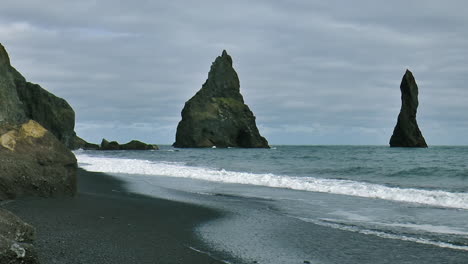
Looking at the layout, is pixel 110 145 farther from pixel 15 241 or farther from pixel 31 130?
pixel 15 241

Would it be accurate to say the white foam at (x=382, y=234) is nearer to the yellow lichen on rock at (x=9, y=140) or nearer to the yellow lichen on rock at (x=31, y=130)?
the yellow lichen on rock at (x=31, y=130)

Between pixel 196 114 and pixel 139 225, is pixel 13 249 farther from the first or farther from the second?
pixel 196 114

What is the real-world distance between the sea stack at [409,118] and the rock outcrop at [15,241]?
400ft

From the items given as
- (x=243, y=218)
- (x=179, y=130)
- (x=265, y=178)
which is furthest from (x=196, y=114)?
(x=243, y=218)

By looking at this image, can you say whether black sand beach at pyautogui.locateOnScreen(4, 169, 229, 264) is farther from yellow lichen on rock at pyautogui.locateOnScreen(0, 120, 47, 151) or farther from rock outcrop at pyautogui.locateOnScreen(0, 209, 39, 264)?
yellow lichen on rock at pyautogui.locateOnScreen(0, 120, 47, 151)

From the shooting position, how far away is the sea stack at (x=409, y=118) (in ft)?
387

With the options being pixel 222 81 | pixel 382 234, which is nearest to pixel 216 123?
pixel 222 81

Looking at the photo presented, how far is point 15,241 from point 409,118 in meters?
123

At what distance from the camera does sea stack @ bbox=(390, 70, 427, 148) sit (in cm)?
11800

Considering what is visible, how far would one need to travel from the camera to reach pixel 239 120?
118 meters

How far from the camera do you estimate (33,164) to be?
462 inches

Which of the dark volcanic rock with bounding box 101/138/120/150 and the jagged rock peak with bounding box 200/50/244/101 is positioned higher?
the jagged rock peak with bounding box 200/50/244/101

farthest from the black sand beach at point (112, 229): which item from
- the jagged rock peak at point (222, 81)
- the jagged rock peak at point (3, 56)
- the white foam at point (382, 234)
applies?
the jagged rock peak at point (222, 81)

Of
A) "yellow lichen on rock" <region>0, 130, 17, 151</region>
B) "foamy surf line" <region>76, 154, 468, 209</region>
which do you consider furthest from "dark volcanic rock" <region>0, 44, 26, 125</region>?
"yellow lichen on rock" <region>0, 130, 17, 151</region>
